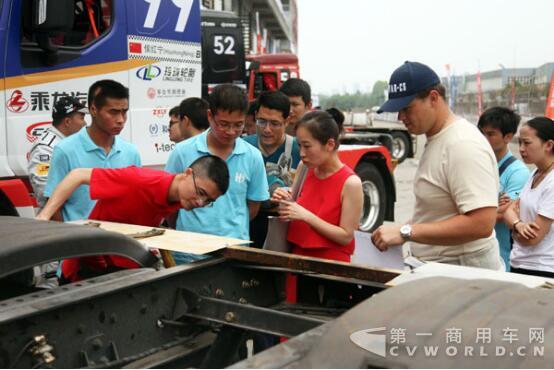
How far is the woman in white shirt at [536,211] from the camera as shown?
338cm

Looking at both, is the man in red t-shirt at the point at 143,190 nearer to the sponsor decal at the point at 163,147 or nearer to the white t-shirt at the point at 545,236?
the white t-shirt at the point at 545,236

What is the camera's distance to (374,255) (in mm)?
2764

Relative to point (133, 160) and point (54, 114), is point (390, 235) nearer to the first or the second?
point (133, 160)

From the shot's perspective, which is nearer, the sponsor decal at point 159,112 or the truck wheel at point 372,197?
the sponsor decal at point 159,112

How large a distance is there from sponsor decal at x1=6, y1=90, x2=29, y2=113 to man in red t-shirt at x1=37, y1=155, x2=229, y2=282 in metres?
1.91

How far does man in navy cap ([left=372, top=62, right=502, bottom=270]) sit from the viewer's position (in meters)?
2.54

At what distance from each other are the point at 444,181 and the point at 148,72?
3.40 meters

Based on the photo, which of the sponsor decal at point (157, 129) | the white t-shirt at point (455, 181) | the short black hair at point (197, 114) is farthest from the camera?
the sponsor decal at point (157, 129)

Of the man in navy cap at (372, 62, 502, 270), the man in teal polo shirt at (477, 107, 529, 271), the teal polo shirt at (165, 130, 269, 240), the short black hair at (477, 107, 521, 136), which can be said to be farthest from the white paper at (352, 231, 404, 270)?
the short black hair at (477, 107, 521, 136)

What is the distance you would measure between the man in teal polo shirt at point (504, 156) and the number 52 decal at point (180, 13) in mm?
2830

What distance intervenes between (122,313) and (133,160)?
2.15m

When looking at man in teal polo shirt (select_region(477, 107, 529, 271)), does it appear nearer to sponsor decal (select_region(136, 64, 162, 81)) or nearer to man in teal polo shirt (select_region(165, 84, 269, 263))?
man in teal polo shirt (select_region(165, 84, 269, 263))

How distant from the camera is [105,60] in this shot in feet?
16.6

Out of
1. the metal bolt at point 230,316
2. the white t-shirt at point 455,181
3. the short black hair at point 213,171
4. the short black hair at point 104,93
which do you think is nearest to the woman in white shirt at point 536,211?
the white t-shirt at point 455,181
